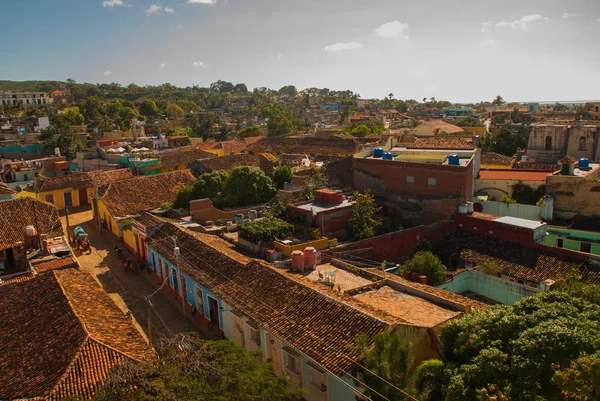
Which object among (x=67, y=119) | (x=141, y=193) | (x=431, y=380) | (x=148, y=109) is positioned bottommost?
(x=141, y=193)

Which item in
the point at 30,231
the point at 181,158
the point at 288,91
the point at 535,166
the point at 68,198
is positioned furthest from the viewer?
the point at 288,91

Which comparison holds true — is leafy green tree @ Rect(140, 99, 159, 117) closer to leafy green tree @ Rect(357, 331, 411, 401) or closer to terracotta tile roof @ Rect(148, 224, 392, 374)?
terracotta tile roof @ Rect(148, 224, 392, 374)

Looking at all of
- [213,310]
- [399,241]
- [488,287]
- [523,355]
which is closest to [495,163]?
[399,241]

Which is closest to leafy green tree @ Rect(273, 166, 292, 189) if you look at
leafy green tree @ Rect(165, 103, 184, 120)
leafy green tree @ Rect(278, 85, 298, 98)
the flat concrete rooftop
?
the flat concrete rooftop

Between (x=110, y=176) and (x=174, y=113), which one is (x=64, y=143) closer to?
(x=110, y=176)

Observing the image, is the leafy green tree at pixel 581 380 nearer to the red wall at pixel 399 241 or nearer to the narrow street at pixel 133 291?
the narrow street at pixel 133 291

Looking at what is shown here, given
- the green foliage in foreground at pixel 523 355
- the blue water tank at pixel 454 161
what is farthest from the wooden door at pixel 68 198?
the green foliage in foreground at pixel 523 355
